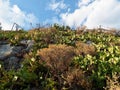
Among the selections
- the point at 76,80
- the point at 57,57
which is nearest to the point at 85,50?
the point at 57,57

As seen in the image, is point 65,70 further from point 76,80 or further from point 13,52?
point 13,52

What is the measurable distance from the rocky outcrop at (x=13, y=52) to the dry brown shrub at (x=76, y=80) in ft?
9.78

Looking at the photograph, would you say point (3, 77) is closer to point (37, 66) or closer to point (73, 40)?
point (37, 66)

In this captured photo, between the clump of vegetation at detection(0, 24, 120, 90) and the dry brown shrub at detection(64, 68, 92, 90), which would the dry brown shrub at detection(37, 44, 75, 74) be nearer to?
the clump of vegetation at detection(0, 24, 120, 90)

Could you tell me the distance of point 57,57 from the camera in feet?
39.0

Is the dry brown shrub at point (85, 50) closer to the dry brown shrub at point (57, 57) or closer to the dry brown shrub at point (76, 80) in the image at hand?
the dry brown shrub at point (57, 57)

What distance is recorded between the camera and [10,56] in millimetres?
14156

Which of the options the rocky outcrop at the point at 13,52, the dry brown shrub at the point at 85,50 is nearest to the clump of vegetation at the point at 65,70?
the dry brown shrub at the point at 85,50

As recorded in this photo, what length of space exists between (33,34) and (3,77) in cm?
622

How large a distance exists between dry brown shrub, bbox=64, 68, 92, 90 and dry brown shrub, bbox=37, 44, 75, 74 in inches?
26.1

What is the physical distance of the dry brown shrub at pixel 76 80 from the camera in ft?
34.7

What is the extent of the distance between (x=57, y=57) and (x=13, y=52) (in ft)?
10.9

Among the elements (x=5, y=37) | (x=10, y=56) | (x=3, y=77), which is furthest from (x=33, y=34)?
(x=3, y=77)

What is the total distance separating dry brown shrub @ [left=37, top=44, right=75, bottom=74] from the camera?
11500mm
